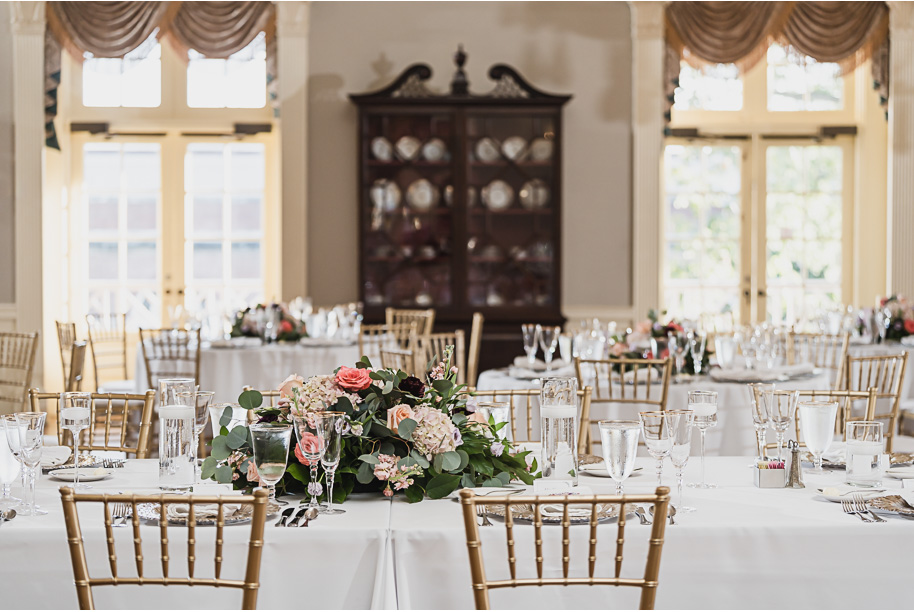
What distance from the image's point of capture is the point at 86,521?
1824 mm

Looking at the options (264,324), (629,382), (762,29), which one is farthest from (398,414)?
(762,29)

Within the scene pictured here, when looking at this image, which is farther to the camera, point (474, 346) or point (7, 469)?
point (474, 346)

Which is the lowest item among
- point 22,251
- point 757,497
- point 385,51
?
point 757,497

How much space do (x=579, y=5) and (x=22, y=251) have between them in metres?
4.54

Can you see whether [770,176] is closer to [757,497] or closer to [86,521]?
[757,497]

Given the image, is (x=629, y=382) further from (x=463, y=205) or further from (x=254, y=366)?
(x=463, y=205)

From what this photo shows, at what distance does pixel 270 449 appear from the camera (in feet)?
6.07

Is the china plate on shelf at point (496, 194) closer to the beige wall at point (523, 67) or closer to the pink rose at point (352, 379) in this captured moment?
the beige wall at point (523, 67)

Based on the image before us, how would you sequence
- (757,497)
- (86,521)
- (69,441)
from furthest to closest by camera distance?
(69,441)
(757,497)
(86,521)

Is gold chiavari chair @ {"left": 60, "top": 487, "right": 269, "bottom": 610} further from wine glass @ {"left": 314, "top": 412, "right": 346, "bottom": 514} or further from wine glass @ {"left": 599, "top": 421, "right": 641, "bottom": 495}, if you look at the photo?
wine glass @ {"left": 599, "top": 421, "right": 641, "bottom": 495}

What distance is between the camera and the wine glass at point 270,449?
1.84m

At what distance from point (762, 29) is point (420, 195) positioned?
2.80m

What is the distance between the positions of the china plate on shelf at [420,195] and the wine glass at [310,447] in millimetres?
5248

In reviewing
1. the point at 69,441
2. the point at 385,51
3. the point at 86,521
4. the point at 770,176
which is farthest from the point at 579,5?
the point at 86,521
